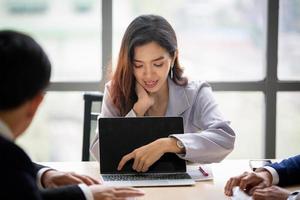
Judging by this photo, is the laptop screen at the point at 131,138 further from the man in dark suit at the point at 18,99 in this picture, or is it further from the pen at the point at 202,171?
the man in dark suit at the point at 18,99

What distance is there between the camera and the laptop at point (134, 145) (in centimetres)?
187

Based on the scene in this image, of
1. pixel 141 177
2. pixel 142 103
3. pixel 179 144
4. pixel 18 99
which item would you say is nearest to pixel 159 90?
pixel 142 103

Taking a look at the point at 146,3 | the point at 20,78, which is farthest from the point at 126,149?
the point at 146,3

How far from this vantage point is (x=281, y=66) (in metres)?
3.43

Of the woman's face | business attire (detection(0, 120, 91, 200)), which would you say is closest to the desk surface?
the woman's face

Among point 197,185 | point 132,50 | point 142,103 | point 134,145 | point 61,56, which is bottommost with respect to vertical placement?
point 197,185

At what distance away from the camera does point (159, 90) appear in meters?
2.39

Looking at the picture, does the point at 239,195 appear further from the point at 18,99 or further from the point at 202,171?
the point at 18,99

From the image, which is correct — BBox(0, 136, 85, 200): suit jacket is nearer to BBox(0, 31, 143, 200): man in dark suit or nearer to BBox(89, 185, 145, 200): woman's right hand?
BBox(0, 31, 143, 200): man in dark suit

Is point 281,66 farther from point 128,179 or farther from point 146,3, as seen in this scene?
point 128,179

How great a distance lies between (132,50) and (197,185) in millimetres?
742

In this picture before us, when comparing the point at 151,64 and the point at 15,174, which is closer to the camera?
the point at 15,174

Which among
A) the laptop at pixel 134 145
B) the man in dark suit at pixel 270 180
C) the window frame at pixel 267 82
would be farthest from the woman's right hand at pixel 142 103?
the window frame at pixel 267 82

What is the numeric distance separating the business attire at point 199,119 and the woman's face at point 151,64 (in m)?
0.12
